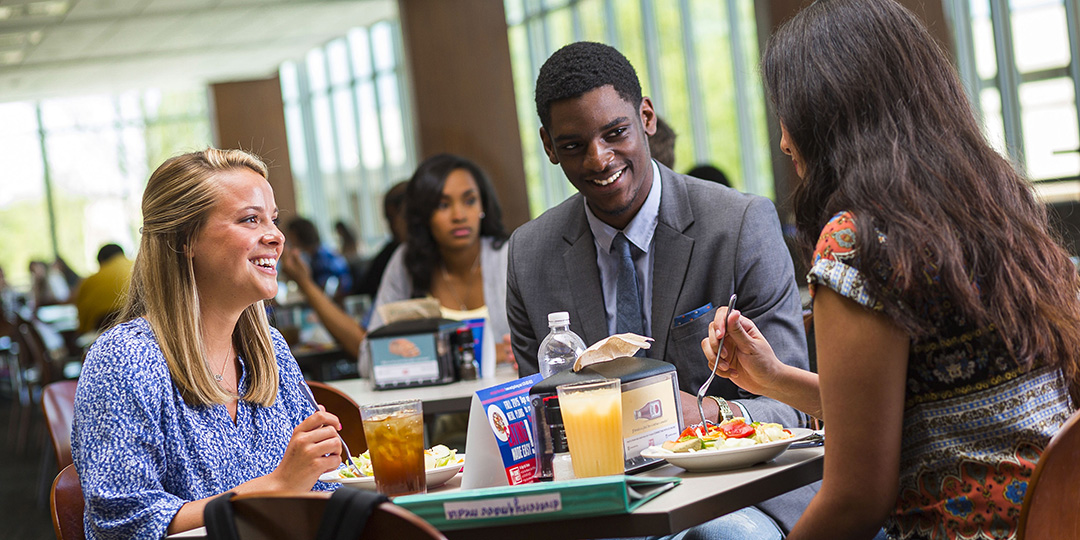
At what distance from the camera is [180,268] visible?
1.70 metres

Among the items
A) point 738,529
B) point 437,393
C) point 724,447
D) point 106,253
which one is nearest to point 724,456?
point 724,447

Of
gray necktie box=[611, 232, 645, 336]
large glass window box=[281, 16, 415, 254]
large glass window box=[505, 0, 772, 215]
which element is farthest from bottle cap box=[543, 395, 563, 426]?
large glass window box=[281, 16, 415, 254]

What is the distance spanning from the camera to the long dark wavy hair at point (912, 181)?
3.86 ft

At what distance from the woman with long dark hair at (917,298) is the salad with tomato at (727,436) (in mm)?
170

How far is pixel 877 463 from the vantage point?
119 centimetres

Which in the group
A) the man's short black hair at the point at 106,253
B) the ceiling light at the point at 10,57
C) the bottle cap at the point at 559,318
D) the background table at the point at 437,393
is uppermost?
the ceiling light at the point at 10,57

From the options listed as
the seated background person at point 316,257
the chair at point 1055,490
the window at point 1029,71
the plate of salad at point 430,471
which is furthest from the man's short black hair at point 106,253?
the chair at point 1055,490

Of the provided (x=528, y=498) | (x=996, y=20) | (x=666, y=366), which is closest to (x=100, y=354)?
(x=528, y=498)

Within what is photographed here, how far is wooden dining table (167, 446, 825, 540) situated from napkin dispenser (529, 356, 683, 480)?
88mm

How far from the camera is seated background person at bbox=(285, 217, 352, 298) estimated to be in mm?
7914

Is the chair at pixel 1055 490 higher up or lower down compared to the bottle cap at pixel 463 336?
lower down

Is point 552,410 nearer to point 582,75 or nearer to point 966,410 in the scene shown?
point 966,410

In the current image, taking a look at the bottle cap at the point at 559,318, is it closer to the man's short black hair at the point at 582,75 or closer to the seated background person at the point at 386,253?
the man's short black hair at the point at 582,75

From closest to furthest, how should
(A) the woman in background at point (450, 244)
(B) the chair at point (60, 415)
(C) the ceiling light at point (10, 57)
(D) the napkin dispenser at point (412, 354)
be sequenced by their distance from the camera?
(B) the chair at point (60, 415)
(D) the napkin dispenser at point (412, 354)
(A) the woman in background at point (450, 244)
(C) the ceiling light at point (10, 57)
